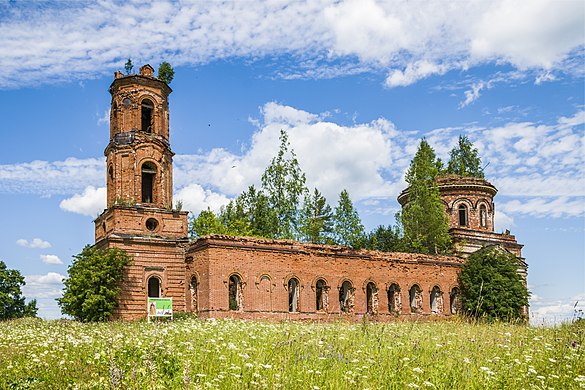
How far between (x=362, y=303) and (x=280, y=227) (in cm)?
1187

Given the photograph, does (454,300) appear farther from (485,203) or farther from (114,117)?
(114,117)

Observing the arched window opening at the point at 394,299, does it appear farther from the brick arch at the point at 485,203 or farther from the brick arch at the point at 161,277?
the brick arch at the point at 161,277

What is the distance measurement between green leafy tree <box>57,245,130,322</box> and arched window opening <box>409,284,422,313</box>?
1739 centimetres

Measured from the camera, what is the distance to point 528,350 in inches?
402

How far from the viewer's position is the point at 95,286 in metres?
27.5

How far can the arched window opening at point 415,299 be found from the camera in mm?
36531

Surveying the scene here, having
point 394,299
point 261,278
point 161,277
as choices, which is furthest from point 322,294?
point 161,277

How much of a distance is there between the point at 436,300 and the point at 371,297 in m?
5.15

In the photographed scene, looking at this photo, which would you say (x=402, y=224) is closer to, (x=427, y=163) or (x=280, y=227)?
(x=427, y=163)

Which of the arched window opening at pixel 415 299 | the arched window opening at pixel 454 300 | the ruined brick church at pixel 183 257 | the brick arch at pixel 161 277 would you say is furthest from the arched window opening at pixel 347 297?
the brick arch at pixel 161 277

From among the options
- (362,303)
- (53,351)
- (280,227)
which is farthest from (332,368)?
(280,227)

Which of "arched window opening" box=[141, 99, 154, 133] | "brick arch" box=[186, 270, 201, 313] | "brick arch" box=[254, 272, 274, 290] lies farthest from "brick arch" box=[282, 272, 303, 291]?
"arched window opening" box=[141, 99, 154, 133]

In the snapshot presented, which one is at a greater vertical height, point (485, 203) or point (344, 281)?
point (485, 203)

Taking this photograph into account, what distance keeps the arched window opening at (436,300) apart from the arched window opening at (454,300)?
1.07 m
